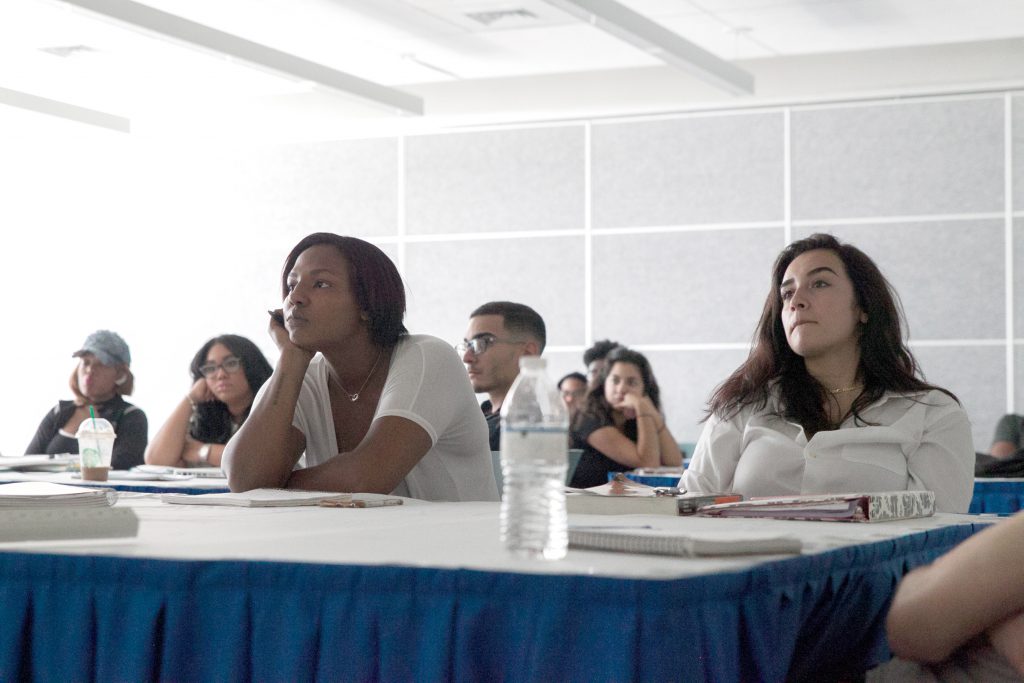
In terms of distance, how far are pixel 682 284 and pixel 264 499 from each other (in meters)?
6.33

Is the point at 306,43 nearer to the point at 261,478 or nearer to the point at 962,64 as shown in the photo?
the point at 962,64

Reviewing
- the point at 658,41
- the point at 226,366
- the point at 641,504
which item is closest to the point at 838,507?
the point at 641,504

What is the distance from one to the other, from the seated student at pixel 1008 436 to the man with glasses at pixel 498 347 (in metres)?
3.89

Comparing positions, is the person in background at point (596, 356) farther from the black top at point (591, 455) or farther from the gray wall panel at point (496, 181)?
the gray wall panel at point (496, 181)

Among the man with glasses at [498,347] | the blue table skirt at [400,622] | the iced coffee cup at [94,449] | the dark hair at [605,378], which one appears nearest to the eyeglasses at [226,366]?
the iced coffee cup at [94,449]

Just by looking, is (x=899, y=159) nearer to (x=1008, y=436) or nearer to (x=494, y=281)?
(x=1008, y=436)

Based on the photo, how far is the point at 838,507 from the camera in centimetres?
200

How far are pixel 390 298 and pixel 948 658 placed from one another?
168cm

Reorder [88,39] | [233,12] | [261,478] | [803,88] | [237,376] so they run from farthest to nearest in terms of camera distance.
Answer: [803,88]
[88,39]
[233,12]
[237,376]
[261,478]

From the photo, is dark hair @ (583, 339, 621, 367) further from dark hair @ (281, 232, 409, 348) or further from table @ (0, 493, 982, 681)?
table @ (0, 493, 982, 681)

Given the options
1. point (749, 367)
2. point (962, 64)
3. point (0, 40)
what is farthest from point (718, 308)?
point (749, 367)

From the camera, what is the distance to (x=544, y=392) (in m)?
1.58

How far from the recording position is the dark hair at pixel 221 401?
16.6 feet

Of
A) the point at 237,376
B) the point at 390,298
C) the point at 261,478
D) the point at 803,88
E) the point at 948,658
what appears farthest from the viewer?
the point at 803,88
